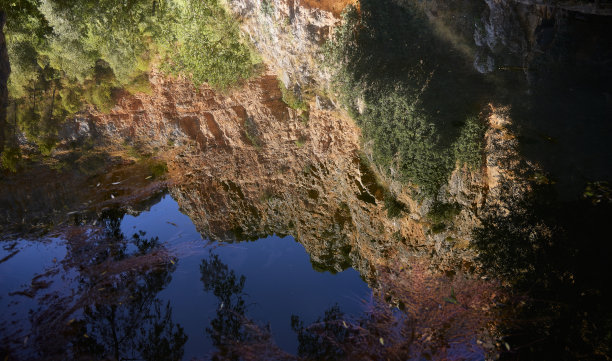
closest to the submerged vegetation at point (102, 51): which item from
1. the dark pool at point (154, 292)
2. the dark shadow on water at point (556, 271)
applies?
the dark pool at point (154, 292)

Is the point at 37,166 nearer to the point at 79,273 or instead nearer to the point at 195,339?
the point at 79,273

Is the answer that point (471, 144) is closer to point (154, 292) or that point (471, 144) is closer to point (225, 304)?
point (225, 304)

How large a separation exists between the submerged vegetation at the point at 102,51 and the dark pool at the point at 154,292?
7.66 meters

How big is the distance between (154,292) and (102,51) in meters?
11.9

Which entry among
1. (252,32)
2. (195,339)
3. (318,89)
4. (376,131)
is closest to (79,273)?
(195,339)

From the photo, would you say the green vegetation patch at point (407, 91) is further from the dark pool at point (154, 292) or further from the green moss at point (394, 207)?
the dark pool at point (154, 292)

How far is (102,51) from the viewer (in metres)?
13.8

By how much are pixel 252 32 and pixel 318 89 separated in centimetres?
374

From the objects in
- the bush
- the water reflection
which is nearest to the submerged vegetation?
the water reflection

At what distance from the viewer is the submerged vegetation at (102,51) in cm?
1255

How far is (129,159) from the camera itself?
40.6 feet

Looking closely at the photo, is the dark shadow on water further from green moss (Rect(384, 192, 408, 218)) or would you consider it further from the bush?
green moss (Rect(384, 192, 408, 218))

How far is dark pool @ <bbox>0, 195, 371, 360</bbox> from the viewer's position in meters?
6.29

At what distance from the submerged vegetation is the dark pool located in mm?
7657
